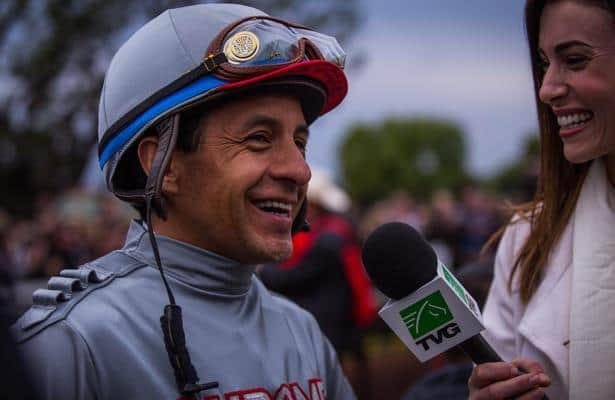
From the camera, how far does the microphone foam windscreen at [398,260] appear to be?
2.16 metres

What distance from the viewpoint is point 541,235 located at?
260cm

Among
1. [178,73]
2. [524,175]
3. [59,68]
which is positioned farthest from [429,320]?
[59,68]

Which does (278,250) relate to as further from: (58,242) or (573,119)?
(58,242)

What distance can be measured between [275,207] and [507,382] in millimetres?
798

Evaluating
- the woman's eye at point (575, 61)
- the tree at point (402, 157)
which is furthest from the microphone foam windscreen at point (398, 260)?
the tree at point (402, 157)

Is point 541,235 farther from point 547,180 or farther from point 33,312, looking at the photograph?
point 33,312

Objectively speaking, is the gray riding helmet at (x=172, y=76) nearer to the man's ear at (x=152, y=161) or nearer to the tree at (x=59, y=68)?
the man's ear at (x=152, y=161)

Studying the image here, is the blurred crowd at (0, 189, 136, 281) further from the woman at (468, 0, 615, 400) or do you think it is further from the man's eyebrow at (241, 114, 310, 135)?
the woman at (468, 0, 615, 400)

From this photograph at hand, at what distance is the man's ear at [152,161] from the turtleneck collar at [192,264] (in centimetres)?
14

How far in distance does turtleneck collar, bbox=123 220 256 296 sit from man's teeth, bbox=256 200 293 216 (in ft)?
0.58

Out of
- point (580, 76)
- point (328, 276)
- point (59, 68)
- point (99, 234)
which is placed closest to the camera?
point (580, 76)

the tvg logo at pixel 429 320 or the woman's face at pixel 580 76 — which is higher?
the woman's face at pixel 580 76

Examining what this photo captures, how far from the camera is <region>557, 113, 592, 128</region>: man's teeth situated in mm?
2393

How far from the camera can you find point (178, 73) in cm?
225
